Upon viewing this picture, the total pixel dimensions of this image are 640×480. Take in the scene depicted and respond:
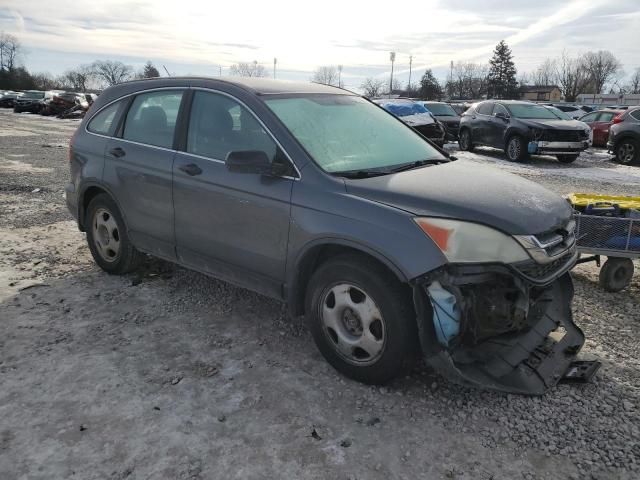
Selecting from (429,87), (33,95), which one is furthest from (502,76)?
(33,95)

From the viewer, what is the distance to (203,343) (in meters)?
3.82

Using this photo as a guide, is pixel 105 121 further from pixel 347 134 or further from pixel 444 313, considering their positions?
pixel 444 313

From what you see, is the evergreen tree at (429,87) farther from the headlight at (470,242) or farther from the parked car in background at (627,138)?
the headlight at (470,242)

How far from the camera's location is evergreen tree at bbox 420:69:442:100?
271 feet

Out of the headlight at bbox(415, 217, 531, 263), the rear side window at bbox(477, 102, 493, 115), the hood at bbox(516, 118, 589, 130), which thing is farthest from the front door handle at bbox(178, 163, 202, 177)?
the rear side window at bbox(477, 102, 493, 115)

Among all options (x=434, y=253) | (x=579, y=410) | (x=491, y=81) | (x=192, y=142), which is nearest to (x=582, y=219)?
(x=579, y=410)

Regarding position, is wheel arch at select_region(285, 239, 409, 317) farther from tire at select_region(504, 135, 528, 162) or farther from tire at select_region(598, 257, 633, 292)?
tire at select_region(504, 135, 528, 162)

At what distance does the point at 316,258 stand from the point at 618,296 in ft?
10.1

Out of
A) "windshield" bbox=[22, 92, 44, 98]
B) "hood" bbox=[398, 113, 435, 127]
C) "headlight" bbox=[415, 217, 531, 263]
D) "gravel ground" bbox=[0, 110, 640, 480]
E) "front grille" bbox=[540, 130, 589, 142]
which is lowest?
"gravel ground" bbox=[0, 110, 640, 480]

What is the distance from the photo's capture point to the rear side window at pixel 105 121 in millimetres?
4836

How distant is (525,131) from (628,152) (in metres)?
3.16

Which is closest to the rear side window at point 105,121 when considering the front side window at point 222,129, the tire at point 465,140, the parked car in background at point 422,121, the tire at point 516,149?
the front side window at point 222,129

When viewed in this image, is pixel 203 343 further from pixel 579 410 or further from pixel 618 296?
pixel 618 296

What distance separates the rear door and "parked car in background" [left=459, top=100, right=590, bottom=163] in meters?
12.3
